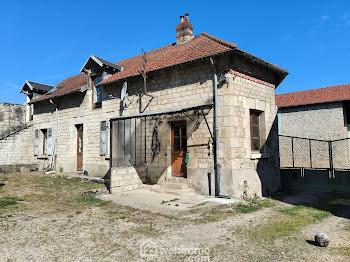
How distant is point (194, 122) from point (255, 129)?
232 cm

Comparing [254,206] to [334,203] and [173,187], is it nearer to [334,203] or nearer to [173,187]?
[334,203]

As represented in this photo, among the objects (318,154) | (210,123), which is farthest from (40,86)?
(318,154)

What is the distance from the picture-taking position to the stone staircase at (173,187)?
7.91 meters

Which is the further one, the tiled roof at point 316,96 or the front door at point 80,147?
the tiled roof at point 316,96

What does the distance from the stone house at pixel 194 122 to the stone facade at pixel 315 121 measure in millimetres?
8452

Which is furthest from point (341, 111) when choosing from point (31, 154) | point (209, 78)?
point (31, 154)

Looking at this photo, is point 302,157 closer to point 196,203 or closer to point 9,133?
point 196,203

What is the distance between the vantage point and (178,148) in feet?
29.3

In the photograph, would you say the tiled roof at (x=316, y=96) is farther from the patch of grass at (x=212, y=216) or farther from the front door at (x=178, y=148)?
the patch of grass at (x=212, y=216)

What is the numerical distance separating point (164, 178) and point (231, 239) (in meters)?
4.84

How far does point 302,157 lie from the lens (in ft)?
54.2

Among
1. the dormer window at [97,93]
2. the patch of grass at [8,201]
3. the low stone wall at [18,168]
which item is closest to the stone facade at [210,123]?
the dormer window at [97,93]

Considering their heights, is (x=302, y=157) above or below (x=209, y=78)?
below

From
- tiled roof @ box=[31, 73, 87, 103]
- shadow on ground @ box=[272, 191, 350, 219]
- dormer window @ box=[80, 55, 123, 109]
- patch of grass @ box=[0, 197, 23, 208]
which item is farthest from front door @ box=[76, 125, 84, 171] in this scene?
shadow on ground @ box=[272, 191, 350, 219]
